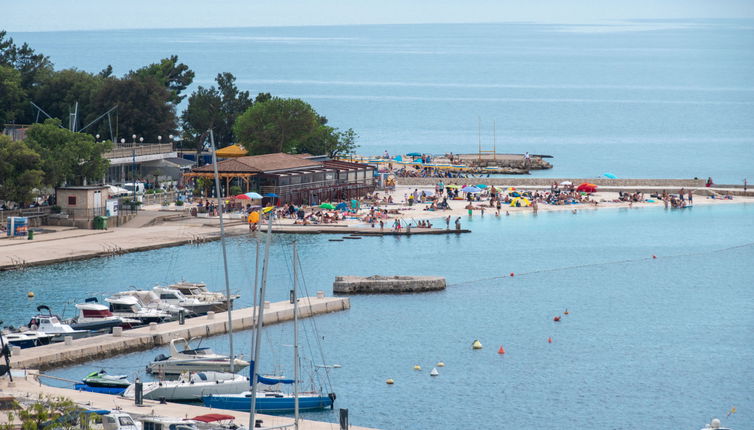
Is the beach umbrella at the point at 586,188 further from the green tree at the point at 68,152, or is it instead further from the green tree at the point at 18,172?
the green tree at the point at 18,172

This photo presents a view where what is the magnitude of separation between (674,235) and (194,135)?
137 feet

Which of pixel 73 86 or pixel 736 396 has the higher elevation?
pixel 73 86

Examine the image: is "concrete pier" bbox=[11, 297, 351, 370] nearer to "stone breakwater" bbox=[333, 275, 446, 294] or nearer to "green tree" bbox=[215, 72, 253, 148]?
"stone breakwater" bbox=[333, 275, 446, 294]

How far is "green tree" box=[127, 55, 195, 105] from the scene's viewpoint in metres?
117

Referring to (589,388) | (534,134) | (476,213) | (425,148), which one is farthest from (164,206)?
(534,134)

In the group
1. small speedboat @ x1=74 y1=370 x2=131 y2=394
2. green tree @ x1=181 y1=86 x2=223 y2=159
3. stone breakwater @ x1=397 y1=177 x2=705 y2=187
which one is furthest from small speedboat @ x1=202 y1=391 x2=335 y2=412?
green tree @ x1=181 y1=86 x2=223 y2=159

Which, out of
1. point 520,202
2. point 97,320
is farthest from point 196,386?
point 520,202

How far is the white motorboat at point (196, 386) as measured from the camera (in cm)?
4266

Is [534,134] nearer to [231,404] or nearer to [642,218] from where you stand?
[642,218]

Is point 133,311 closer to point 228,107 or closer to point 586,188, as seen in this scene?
point 586,188

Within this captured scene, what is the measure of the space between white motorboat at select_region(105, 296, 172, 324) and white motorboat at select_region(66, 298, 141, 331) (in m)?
0.56

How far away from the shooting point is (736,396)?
152 feet

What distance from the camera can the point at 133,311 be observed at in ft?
183

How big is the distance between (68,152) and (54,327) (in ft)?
97.0
